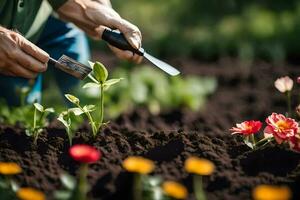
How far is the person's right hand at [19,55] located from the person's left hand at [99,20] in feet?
1.03

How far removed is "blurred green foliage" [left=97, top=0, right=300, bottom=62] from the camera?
176 inches

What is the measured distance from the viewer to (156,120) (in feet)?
11.0

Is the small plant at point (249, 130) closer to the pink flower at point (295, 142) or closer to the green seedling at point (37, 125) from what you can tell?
the pink flower at point (295, 142)

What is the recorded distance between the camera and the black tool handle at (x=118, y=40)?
2.34 meters

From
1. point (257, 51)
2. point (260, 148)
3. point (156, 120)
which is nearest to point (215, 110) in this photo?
point (156, 120)

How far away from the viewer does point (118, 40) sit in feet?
7.69

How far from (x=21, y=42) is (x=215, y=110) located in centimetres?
163

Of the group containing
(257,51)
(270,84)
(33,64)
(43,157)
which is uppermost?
(257,51)

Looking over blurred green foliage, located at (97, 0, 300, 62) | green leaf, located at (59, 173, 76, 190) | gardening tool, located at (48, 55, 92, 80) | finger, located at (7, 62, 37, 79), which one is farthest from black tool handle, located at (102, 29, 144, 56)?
blurred green foliage, located at (97, 0, 300, 62)

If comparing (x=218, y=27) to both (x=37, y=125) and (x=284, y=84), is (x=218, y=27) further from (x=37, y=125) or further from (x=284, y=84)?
(x=37, y=125)

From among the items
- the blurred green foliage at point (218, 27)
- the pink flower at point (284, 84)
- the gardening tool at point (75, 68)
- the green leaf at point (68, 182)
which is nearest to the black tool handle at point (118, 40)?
the gardening tool at point (75, 68)

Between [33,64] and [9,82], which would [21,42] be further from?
[9,82]

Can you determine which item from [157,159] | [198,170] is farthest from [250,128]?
[198,170]

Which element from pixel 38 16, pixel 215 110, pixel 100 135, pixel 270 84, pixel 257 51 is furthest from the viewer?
pixel 257 51
